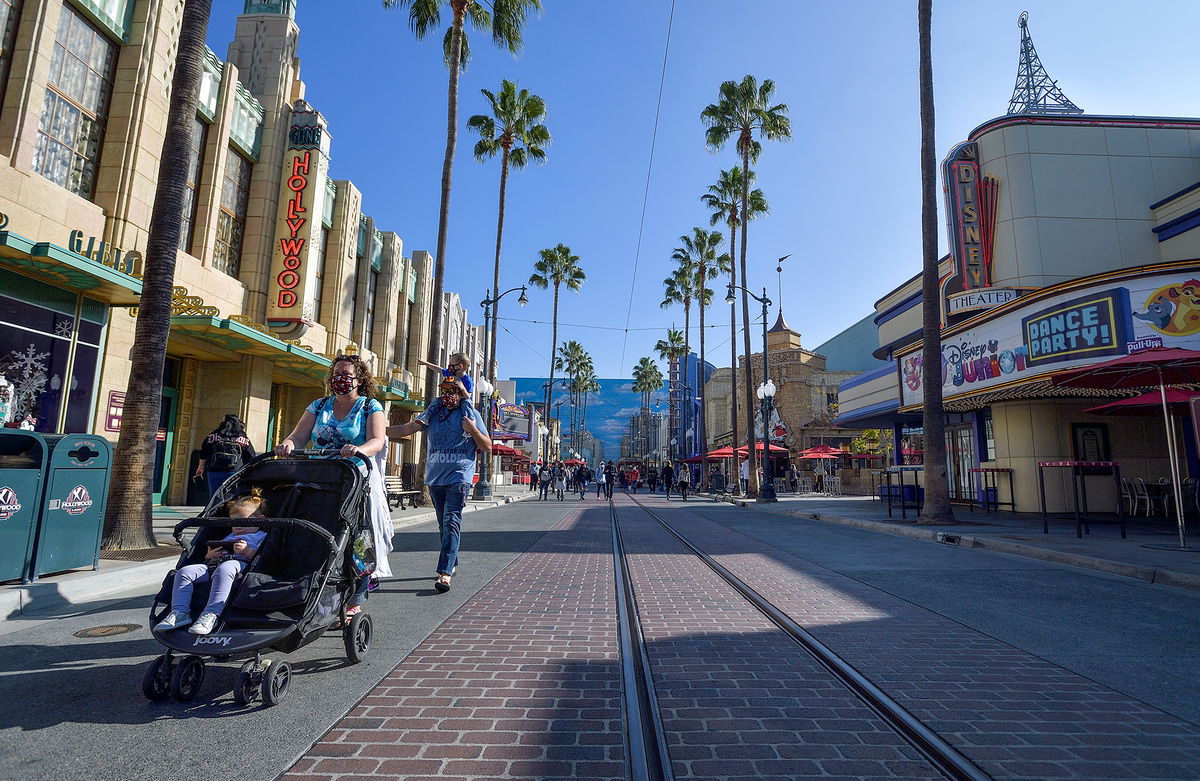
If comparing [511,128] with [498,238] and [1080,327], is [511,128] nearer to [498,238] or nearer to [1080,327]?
[498,238]

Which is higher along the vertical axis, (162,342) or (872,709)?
(162,342)

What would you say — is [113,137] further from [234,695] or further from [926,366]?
[926,366]

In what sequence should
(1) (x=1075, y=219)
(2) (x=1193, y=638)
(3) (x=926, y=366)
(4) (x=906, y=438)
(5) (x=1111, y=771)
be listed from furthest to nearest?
(4) (x=906, y=438) → (1) (x=1075, y=219) → (3) (x=926, y=366) → (2) (x=1193, y=638) → (5) (x=1111, y=771)

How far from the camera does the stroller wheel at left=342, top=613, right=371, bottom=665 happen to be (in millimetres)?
3706

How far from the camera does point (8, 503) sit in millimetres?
5125

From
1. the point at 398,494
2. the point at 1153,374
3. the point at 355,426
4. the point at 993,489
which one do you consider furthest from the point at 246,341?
the point at 993,489

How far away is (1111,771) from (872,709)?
0.94 meters

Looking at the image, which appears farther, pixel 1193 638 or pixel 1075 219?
pixel 1075 219

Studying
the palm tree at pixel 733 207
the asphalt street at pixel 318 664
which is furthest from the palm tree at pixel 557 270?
the asphalt street at pixel 318 664

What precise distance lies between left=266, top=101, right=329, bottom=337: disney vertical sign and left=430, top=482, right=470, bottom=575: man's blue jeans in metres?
12.9

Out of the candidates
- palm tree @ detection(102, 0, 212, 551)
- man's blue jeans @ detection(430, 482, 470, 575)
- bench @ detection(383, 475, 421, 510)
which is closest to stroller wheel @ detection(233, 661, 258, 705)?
man's blue jeans @ detection(430, 482, 470, 575)

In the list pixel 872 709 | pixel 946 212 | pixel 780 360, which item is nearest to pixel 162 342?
pixel 872 709

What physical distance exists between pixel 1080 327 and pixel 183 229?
804 inches

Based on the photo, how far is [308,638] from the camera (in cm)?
329
